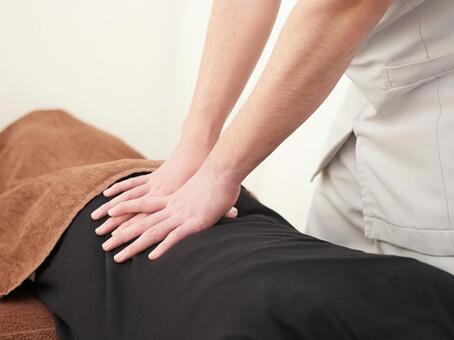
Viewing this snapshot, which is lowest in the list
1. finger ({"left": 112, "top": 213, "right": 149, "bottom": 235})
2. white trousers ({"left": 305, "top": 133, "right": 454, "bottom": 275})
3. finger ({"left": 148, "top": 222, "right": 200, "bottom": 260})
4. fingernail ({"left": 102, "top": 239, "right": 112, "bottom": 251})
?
white trousers ({"left": 305, "top": 133, "right": 454, "bottom": 275})

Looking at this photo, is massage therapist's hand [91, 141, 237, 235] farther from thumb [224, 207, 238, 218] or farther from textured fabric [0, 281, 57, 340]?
textured fabric [0, 281, 57, 340]

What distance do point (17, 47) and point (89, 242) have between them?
5.58 ft

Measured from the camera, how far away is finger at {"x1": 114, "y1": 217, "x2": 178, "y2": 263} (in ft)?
2.72

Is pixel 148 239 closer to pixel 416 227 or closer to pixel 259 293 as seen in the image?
pixel 259 293

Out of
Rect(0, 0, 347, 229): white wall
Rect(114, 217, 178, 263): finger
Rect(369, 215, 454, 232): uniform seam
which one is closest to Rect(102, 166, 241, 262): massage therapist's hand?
Rect(114, 217, 178, 263): finger

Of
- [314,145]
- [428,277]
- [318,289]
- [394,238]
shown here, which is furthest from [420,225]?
[314,145]

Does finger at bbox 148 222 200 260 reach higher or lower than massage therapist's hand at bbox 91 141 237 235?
lower

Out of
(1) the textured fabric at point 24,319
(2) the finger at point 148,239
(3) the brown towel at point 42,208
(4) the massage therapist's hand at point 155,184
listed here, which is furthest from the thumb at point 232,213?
(1) the textured fabric at point 24,319

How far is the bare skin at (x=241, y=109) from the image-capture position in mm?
764

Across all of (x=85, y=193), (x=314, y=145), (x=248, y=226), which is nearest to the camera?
(x=248, y=226)

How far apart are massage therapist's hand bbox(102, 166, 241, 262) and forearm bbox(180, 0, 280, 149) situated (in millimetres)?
190

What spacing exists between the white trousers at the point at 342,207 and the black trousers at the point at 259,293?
0.29 meters

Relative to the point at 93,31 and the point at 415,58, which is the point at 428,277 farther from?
the point at 93,31

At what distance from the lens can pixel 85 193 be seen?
0.98m
